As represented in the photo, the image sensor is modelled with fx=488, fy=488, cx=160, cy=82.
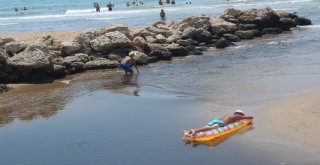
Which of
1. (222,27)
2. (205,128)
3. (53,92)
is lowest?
(53,92)

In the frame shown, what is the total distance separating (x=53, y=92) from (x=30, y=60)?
242cm

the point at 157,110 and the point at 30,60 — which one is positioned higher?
the point at 30,60

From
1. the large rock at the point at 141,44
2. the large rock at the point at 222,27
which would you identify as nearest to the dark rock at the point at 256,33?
the large rock at the point at 222,27

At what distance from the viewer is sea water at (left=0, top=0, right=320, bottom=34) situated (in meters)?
46.9

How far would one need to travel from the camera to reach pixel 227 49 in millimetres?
27203

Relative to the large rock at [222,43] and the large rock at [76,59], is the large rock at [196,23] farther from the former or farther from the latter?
the large rock at [76,59]

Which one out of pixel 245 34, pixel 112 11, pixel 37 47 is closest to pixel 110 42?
pixel 37 47

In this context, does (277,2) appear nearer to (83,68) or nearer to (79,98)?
(83,68)

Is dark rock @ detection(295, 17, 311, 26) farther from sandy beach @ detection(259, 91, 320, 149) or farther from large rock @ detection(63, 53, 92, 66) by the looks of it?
sandy beach @ detection(259, 91, 320, 149)

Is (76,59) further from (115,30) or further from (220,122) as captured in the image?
(220,122)

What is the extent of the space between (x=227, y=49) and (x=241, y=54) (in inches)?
89.1

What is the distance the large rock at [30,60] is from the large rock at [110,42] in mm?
3795

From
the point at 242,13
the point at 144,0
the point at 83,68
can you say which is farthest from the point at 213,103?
the point at 144,0

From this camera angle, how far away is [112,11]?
58.9 m
